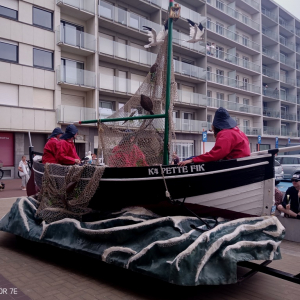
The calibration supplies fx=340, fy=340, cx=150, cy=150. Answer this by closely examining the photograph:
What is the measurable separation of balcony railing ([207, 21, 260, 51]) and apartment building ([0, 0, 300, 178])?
117 mm

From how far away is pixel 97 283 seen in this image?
15.5 ft

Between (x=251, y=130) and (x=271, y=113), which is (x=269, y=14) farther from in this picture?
(x=251, y=130)

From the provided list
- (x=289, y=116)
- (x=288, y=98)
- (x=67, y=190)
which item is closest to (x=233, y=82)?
(x=288, y=98)

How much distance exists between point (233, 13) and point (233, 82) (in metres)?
7.94

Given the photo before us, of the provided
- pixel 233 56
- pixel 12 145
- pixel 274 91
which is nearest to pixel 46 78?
pixel 12 145

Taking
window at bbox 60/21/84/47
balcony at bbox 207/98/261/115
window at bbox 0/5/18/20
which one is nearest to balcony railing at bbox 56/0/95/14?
window at bbox 60/21/84/47

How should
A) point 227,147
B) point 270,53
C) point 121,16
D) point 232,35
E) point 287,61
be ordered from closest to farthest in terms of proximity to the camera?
point 227,147
point 121,16
point 232,35
point 270,53
point 287,61

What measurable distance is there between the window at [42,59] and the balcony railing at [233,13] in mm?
19415

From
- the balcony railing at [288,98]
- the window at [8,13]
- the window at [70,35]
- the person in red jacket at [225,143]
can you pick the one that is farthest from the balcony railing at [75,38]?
the balcony railing at [288,98]

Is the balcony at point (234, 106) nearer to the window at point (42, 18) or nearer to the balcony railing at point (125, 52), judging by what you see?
the balcony railing at point (125, 52)

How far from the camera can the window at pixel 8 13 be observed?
68.3 ft

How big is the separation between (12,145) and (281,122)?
3579 centimetres

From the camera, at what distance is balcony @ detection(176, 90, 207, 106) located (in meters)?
30.6

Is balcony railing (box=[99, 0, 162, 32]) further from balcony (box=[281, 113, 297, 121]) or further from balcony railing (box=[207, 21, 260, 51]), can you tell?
balcony (box=[281, 113, 297, 121])
